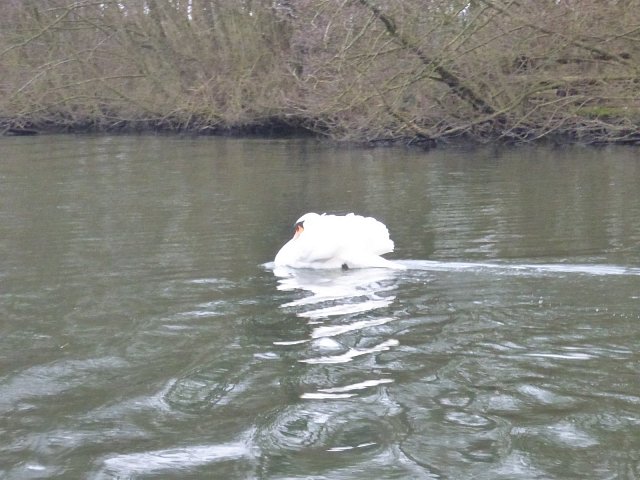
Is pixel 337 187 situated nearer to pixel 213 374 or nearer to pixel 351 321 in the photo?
pixel 351 321

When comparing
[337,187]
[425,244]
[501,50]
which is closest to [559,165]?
[501,50]

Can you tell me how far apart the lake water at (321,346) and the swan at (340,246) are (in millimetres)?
183

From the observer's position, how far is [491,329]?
20.4 ft

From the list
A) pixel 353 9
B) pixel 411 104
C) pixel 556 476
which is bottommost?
pixel 556 476

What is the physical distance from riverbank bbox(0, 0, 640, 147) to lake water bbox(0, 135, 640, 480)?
Result: 5573 millimetres

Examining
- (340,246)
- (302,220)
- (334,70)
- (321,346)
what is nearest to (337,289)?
(340,246)

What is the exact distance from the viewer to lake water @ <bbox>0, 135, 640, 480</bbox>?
4266 millimetres

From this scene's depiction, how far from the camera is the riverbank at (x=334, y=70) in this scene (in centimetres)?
1789

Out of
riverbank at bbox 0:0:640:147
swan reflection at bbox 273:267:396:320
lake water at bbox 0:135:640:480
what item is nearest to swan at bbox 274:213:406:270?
swan reflection at bbox 273:267:396:320

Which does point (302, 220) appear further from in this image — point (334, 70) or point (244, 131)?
point (244, 131)

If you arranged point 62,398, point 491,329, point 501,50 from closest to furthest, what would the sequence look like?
point 62,398, point 491,329, point 501,50

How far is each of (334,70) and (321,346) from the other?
14.5m

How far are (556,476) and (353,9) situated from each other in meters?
14.8

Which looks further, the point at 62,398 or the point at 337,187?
the point at 337,187
